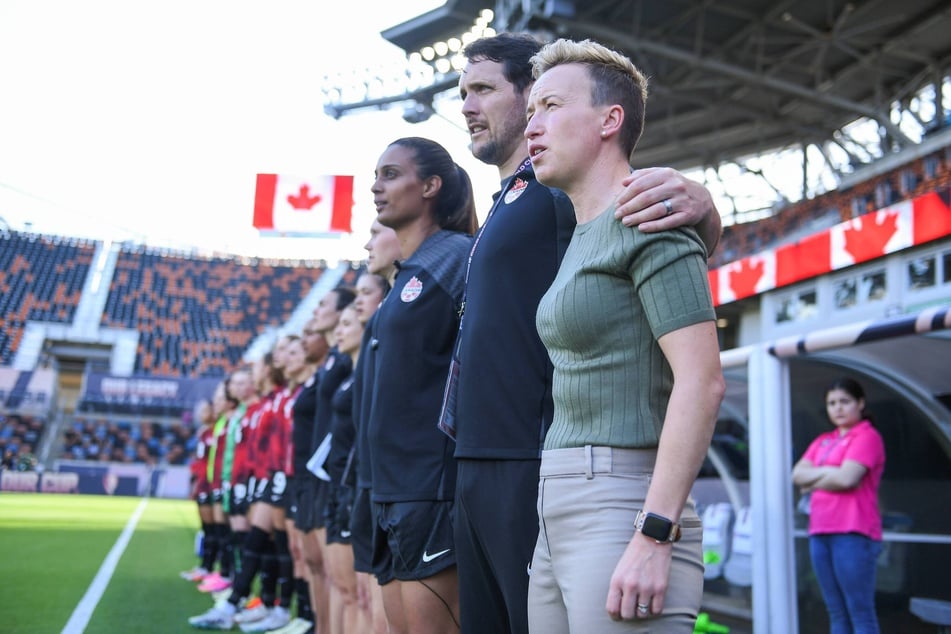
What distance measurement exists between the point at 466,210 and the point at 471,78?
0.78m

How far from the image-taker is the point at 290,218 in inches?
518

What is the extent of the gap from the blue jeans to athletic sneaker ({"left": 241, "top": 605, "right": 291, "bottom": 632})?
3.73 meters

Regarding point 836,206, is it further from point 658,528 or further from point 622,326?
point 658,528

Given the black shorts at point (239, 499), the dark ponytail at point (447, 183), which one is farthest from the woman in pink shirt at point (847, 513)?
the black shorts at point (239, 499)

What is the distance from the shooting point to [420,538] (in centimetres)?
278

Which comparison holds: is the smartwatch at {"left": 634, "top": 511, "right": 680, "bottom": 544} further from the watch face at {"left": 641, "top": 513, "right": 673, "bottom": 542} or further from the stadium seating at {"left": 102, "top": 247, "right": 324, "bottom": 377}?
the stadium seating at {"left": 102, "top": 247, "right": 324, "bottom": 377}

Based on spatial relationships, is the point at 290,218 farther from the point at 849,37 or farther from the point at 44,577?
the point at 849,37

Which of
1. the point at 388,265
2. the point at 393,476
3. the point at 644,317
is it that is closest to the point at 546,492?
the point at 644,317

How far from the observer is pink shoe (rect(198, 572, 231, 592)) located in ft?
28.8

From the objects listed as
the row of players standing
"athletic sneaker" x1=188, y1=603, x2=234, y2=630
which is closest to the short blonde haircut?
the row of players standing

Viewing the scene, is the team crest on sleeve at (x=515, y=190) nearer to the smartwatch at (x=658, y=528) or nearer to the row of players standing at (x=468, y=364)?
the row of players standing at (x=468, y=364)

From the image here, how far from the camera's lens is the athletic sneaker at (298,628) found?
6188mm

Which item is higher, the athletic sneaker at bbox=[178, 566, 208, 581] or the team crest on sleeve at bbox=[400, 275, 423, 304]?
the team crest on sleeve at bbox=[400, 275, 423, 304]

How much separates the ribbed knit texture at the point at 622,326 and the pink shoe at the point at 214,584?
7.61 meters
